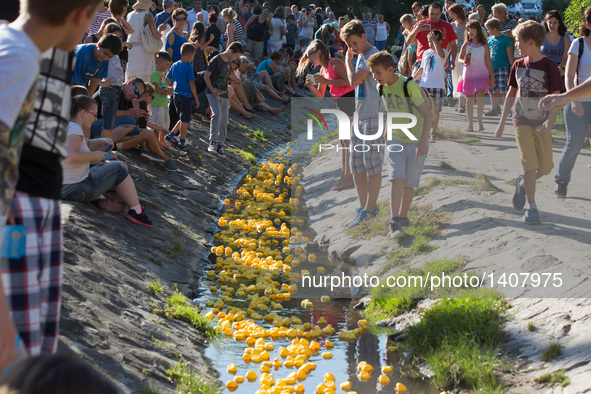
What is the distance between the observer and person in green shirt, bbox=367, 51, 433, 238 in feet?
24.0

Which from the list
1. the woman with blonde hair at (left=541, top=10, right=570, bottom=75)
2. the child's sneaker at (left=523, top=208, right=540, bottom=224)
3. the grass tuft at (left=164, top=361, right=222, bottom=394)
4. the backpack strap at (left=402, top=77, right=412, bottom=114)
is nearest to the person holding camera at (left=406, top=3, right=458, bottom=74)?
the woman with blonde hair at (left=541, top=10, right=570, bottom=75)

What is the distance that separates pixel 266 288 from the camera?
7688mm

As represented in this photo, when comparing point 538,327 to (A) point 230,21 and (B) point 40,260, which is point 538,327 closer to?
(B) point 40,260

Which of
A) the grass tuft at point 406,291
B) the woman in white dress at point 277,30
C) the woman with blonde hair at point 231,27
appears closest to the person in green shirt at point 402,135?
the grass tuft at point 406,291

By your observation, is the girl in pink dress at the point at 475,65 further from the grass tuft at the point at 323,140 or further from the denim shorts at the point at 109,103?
the denim shorts at the point at 109,103

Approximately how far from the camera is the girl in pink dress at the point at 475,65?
1052 cm

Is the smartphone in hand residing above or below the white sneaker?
above

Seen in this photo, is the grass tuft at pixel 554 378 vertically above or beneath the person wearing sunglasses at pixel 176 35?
beneath

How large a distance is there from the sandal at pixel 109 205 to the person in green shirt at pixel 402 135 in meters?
3.05

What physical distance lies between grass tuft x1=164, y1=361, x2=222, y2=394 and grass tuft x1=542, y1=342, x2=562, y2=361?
94.4 inches

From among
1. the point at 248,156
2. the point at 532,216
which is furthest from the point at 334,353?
the point at 248,156

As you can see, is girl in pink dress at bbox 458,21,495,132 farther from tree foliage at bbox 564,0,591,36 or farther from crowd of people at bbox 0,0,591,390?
tree foliage at bbox 564,0,591,36

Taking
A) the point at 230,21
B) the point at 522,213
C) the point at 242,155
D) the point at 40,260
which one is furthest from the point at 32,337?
the point at 230,21

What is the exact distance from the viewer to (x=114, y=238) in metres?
7.38
